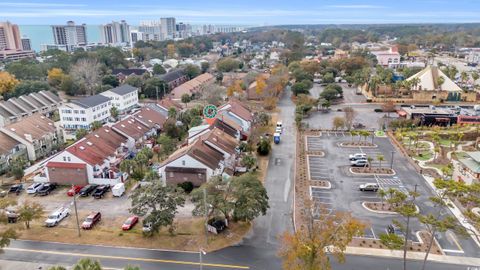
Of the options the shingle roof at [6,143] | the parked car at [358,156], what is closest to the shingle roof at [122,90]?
the shingle roof at [6,143]

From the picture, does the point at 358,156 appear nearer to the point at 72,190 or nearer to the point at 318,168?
the point at 318,168

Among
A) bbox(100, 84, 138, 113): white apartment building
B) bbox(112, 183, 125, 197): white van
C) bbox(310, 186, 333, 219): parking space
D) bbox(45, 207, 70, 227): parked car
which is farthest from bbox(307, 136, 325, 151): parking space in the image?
bbox(100, 84, 138, 113): white apartment building

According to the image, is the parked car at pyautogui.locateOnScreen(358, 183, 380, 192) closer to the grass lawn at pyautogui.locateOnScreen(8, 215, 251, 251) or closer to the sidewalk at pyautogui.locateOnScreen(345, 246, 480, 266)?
the sidewalk at pyautogui.locateOnScreen(345, 246, 480, 266)

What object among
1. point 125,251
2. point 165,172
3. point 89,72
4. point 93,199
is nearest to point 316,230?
point 125,251

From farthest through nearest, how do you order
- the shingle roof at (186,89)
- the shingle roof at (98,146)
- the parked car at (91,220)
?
the shingle roof at (186,89), the shingle roof at (98,146), the parked car at (91,220)

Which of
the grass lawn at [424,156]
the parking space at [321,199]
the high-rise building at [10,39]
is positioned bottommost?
the grass lawn at [424,156]

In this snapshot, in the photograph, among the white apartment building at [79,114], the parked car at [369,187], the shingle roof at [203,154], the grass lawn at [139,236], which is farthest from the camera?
the white apartment building at [79,114]

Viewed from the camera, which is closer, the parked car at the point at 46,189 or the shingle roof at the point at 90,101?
the parked car at the point at 46,189

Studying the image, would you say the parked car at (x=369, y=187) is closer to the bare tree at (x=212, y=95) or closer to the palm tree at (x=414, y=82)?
the bare tree at (x=212, y=95)
